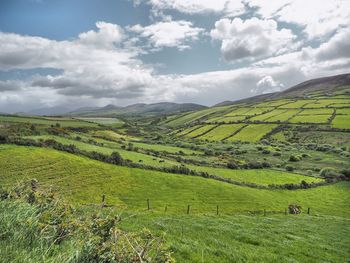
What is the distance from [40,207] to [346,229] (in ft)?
111

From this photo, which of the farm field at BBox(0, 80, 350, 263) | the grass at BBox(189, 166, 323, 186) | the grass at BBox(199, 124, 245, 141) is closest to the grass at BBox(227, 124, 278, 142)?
the grass at BBox(199, 124, 245, 141)

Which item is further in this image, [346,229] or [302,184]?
[302,184]

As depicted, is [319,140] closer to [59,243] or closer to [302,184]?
[302,184]

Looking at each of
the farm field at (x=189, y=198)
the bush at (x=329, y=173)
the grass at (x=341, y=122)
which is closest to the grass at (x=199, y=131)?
the farm field at (x=189, y=198)

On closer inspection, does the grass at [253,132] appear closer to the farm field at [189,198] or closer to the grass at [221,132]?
the grass at [221,132]

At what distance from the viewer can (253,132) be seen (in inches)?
6486

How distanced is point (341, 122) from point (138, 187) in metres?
143

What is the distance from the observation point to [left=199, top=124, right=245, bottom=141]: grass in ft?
545

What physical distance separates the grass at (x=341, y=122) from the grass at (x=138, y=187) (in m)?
104

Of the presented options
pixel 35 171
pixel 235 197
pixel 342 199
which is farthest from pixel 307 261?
pixel 342 199

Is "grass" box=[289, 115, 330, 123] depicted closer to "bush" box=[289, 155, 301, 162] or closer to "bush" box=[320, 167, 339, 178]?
"bush" box=[289, 155, 301, 162]

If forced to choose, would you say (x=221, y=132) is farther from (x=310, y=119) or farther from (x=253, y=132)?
(x=310, y=119)

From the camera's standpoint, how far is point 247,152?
122938mm

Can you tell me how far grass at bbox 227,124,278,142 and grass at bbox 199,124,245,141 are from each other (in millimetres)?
5468
